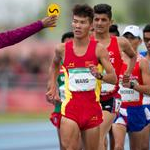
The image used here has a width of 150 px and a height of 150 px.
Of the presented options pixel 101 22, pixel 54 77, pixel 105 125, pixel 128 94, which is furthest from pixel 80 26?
pixel 128 94

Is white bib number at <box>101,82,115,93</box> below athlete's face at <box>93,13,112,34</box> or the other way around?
below

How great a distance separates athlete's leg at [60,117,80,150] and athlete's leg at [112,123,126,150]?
1.81 metres

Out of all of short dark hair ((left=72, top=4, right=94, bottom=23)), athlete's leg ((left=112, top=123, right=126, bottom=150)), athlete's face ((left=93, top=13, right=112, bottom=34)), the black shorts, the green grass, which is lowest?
the green grass

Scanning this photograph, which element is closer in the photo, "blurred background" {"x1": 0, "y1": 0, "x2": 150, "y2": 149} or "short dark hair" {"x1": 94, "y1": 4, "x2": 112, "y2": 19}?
"short dark hair" {"x1": 94, "y1": 4, "x2": 112, "y2": 19}

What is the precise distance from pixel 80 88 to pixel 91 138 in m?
0.64

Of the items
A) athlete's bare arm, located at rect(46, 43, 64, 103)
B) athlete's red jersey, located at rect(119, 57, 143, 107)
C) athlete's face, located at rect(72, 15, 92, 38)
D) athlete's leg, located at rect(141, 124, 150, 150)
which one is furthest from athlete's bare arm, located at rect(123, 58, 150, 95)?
athlete's face, located at rect(72, 15, 92, 38)

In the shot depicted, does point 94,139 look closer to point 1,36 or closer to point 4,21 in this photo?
point 1,36

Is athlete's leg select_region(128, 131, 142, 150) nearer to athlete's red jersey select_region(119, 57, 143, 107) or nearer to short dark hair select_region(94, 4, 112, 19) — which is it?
athlete's red jersey select_region(119, 57, 143, 107)

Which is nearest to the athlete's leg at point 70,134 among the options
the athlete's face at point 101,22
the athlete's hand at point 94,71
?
the athlete's hand at point 94,71

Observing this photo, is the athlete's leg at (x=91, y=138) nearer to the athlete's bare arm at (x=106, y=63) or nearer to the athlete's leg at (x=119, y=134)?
the athlete's bare arm at (x=106, y=63)

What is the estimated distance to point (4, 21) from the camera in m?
41.7

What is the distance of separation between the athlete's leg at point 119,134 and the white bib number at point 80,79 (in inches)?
71.7

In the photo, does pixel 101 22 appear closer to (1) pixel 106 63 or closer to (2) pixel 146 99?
(1) pixel 106 63

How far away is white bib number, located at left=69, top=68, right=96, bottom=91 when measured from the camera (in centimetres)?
1090
